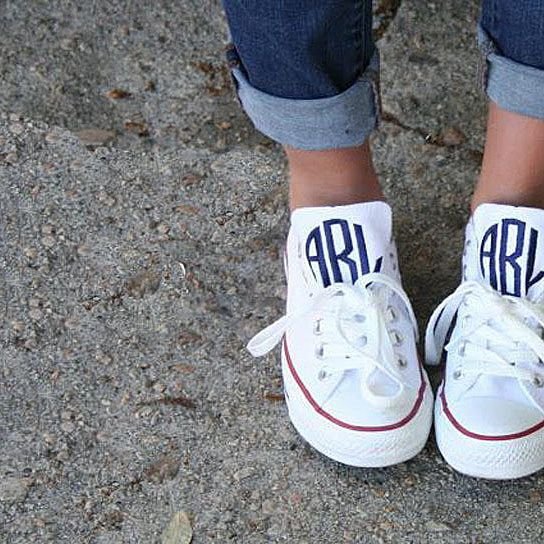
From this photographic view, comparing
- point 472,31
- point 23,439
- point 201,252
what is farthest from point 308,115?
point 472,31

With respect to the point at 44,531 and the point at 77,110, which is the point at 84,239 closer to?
the point at 77,110

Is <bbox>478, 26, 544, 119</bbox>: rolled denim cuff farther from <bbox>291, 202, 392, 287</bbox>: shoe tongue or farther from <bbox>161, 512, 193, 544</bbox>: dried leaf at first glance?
<bbox>161, 512, 193, 544</bbox>: dried leaf

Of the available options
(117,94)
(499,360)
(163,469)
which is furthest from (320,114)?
(117,94)

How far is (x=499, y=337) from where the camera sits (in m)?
1.14

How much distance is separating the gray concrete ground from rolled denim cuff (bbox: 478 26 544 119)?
0.30m

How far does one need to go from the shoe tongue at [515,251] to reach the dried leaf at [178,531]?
15.5 inches

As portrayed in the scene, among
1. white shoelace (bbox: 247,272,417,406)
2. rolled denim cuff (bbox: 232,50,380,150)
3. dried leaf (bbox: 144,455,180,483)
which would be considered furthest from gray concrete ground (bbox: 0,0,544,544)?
rolled denim cuff (bbox: 232,50,380,150)

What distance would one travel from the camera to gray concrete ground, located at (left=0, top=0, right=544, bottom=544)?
1.17m

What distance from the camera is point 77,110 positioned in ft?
5.18

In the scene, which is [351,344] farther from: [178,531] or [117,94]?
[117,94]

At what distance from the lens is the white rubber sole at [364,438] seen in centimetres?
114

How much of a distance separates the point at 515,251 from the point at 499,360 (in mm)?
113

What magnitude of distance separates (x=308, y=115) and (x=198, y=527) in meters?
0.42

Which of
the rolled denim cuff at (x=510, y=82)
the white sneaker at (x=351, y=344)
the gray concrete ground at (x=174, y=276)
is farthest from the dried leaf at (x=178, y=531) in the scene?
the rolled denim cuff at (x=510, y=82)
